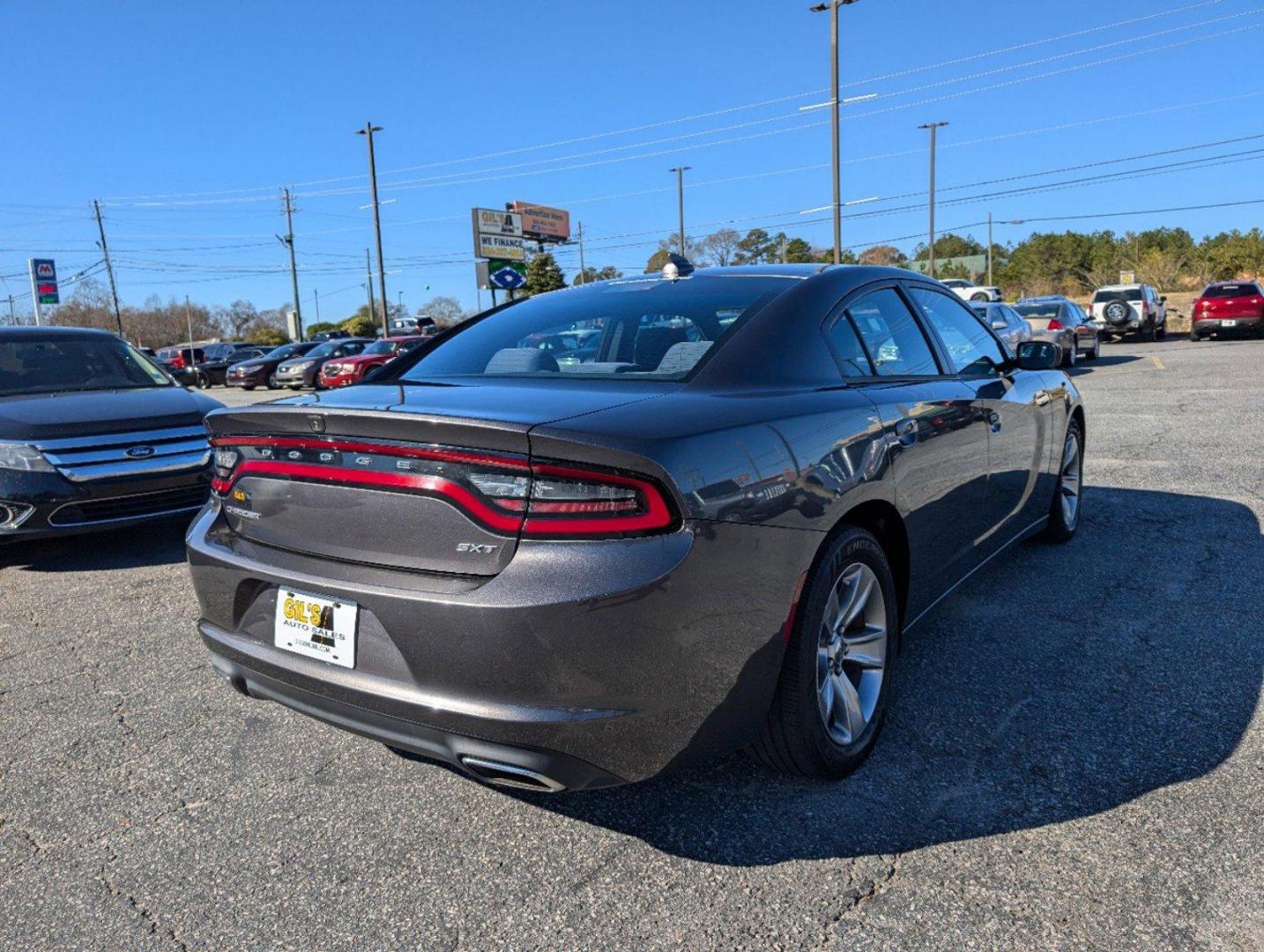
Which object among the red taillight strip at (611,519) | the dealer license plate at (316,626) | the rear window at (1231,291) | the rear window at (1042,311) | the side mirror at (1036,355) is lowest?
the dealer license plate at (316,626)

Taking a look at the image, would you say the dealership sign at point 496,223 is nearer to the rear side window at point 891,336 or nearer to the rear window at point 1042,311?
the rear window at point 1042,311

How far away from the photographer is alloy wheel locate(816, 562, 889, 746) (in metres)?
2.57

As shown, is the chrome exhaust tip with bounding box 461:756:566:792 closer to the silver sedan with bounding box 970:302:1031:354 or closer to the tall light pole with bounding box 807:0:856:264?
the silver sedan with bounding box 970:302:1031:354

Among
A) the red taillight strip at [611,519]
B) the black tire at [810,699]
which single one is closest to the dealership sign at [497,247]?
the black tire at [810,699]

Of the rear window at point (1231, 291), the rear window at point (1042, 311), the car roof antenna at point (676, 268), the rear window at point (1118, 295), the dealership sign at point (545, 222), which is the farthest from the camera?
the dealership sign at point (545, 222)

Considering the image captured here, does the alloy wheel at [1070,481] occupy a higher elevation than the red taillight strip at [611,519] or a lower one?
lower

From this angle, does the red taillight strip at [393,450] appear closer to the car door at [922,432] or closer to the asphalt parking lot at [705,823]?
the asphalt parking lot at [705,823]

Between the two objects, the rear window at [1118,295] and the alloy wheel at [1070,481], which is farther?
the rear window at [1118,295]

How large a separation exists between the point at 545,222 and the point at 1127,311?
44096 millimetres

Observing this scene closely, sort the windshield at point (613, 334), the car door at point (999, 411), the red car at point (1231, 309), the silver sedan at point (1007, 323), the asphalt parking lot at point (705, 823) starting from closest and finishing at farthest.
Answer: the asphalt parking lot at point (705, 823) < the windshield at point (613, 334) < the car door at point (999, 411) < the silver sedan at point (1007, 323) < the red car at point (1231, 309)

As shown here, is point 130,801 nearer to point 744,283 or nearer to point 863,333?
point 744,283

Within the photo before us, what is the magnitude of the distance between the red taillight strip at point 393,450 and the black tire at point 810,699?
859 millimetres

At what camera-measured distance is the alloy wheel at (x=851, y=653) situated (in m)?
2.57

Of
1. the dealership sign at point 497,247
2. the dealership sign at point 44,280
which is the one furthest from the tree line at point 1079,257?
the dealership sign at point 44,280
